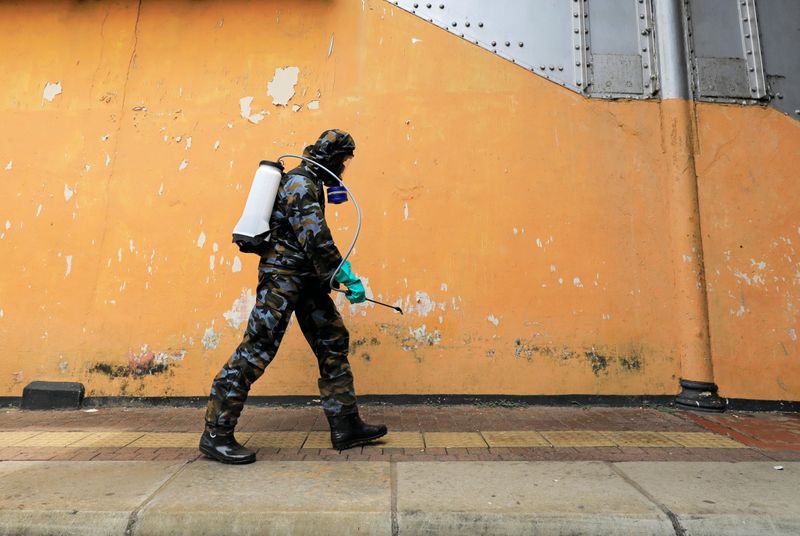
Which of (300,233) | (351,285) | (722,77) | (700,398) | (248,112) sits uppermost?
(722,77)

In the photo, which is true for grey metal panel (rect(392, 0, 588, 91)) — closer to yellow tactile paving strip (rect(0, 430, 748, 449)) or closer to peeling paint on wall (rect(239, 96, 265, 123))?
peeling paint on wall (rect(239, 96, 265, 123))

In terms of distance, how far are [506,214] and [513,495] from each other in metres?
2.51

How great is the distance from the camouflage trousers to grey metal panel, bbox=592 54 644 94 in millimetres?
3281

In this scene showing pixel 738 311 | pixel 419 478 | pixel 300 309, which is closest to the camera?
pixel 419 478

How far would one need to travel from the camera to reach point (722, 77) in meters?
4.30

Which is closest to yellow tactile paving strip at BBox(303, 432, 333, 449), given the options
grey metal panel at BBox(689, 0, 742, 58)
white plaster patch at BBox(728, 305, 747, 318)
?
white plaster patch at BBox(728, 305, 747, 318)

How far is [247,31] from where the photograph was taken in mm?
4398

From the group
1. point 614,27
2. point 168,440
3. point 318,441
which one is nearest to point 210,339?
point 168,440

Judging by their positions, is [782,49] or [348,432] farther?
[782,49]

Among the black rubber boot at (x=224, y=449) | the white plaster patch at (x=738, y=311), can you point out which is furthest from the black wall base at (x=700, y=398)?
the black rubber boot at (x=224, y=449)

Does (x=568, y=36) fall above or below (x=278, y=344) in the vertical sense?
above

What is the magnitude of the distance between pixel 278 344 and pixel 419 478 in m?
1.08

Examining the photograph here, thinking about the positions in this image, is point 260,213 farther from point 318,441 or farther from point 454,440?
point 454,440

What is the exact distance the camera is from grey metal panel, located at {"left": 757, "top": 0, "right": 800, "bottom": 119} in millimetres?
4277
